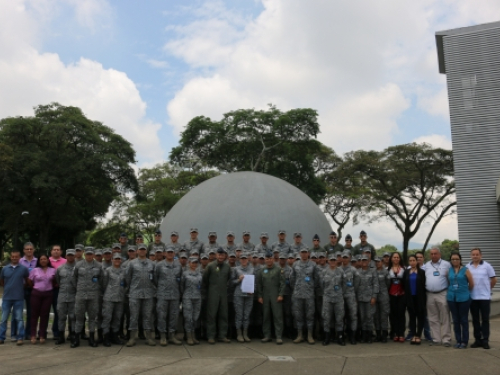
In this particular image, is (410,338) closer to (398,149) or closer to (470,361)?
(470,361)

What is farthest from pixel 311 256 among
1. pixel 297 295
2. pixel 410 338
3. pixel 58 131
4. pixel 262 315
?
pixel 58 131

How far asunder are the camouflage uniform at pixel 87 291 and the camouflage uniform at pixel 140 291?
50 cm

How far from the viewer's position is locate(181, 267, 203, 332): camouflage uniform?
7.68 m

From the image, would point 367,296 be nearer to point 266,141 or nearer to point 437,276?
point 437,276

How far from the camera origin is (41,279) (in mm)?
7867

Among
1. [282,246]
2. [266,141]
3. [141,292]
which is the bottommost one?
[141,292]

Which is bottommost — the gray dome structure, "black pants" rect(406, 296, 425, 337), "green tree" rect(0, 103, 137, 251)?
"black pants" rect(406, 296, 425, 337)

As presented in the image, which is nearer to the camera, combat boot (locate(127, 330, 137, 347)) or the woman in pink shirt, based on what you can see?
combat boot (locate(127, 330, 137, 347))

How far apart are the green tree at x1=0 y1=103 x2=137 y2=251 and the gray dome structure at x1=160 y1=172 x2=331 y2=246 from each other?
1272 centimetres

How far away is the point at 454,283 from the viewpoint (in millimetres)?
7512

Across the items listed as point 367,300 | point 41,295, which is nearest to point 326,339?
point 367,300

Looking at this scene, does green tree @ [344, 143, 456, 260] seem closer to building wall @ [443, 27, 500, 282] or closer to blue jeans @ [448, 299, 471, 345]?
building wall @ [443, 27, 500, 282]

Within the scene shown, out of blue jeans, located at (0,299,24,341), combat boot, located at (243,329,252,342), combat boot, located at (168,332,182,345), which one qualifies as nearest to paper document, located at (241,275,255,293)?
combat boot, located at (243,329,252,342)

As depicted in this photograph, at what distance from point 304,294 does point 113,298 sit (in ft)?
10.6
